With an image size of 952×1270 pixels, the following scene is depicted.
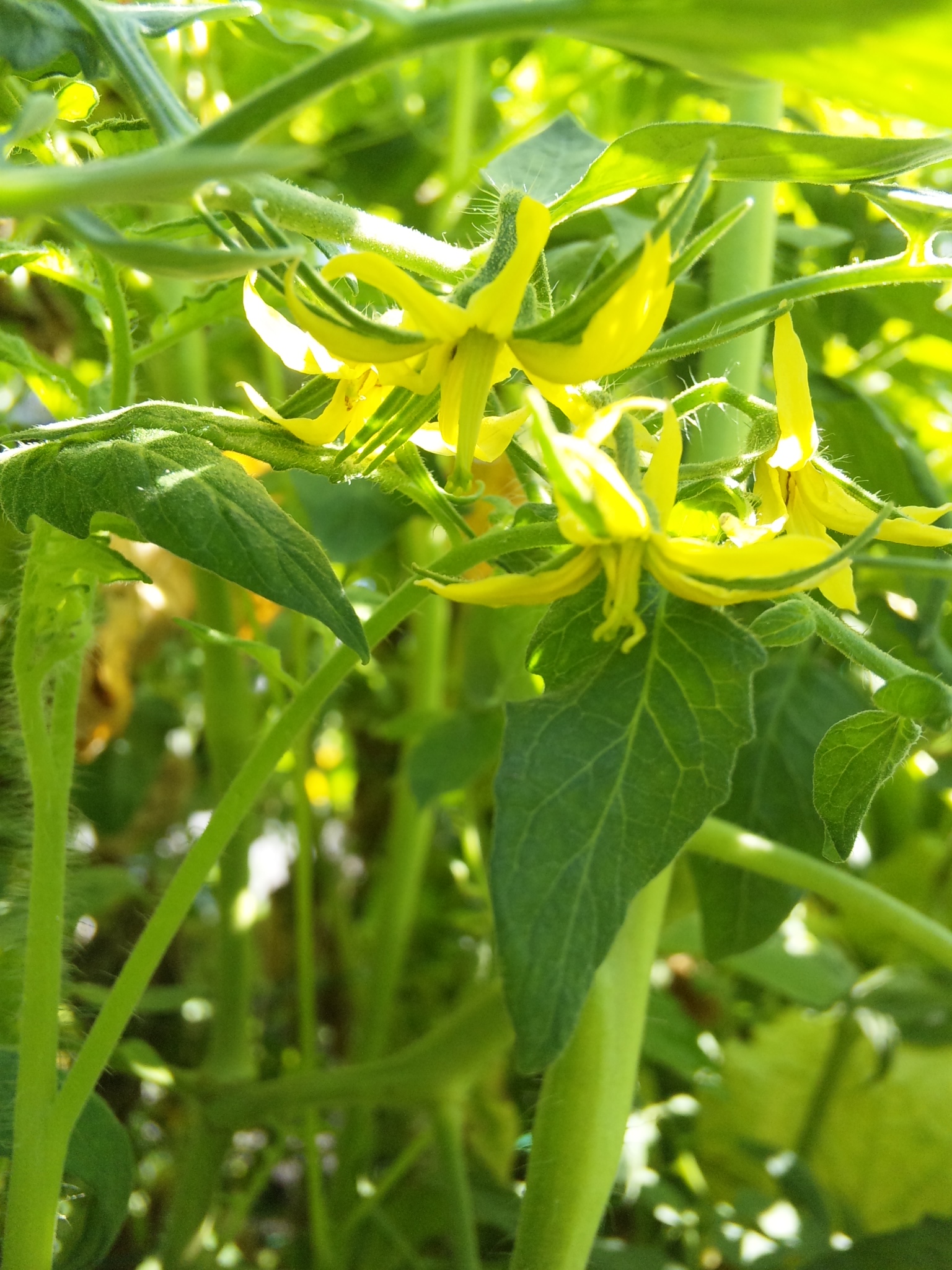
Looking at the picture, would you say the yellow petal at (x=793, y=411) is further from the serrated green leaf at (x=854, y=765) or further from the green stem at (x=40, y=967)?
the green stem at (x=40, y=967)

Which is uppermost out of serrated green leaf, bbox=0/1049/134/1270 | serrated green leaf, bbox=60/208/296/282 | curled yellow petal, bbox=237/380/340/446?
serrated green leaf, bbox=60/208/296/282

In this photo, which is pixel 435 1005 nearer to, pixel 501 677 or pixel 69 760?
pixel 501 677

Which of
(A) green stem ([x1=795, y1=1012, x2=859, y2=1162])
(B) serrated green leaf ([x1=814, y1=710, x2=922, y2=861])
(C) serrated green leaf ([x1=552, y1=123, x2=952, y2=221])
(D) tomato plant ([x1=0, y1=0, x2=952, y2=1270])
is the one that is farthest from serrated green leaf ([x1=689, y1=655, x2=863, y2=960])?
(A) green stem ([x1=795, y1=1012, x2=859, y2=1162])

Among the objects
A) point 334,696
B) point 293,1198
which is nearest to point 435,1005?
point 293,1198

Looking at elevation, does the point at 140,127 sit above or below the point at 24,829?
above

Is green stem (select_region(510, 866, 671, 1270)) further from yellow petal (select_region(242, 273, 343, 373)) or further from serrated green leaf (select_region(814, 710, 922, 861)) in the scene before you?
yellow petal (select_region(242, 273, 343, 373))

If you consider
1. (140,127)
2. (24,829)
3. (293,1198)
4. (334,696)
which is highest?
(140,127)

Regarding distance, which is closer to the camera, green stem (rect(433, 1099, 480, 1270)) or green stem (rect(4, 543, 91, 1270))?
green stem (rect(4, 543, 91, 1270))
